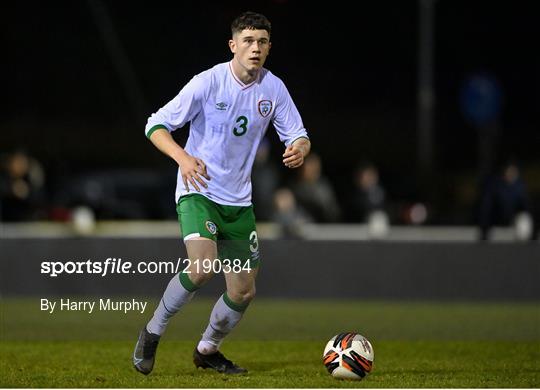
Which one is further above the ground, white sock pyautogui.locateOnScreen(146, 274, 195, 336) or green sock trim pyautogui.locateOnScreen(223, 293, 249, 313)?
green sock trim pyautogui.locateOnScreen(223, 293, 249, 313)

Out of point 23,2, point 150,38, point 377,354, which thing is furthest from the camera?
point 23,2

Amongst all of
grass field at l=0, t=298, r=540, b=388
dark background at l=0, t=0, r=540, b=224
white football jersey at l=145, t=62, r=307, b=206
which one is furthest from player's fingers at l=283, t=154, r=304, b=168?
dark background at l=0, t=0, r=540, b=224

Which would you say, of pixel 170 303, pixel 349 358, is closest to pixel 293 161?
pixel 170 303

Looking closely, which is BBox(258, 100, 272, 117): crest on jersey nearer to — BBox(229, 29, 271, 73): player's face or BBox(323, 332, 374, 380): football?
BBox(229, 29, 271, 73): player's face

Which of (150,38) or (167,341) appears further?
(150,38)

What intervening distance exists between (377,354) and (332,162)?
66.0ft

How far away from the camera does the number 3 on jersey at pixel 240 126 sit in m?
8.44

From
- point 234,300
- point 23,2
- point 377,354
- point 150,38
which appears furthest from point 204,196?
point 23,2

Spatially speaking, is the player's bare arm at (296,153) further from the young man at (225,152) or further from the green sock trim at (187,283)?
the green sock trim at (187,283)

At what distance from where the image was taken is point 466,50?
31078mm

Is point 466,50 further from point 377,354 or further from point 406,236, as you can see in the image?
point 377,354

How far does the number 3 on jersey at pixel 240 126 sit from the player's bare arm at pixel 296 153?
31 centimetres

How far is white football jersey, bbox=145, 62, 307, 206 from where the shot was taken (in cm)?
832

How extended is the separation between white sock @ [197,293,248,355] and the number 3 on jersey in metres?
1.11
